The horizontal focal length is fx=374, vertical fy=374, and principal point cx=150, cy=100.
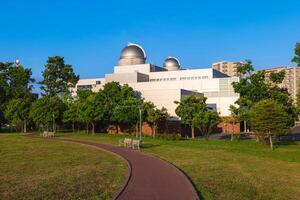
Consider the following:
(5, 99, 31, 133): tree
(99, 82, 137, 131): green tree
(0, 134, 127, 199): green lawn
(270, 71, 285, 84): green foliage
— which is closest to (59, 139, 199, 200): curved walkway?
(0, 134, 127, 199): green lawn

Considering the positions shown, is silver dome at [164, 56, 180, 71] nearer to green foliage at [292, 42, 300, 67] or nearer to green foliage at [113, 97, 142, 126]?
green foliage at [113, 97, 142, 126]

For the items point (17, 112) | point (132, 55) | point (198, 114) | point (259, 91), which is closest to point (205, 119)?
point (198, 114)

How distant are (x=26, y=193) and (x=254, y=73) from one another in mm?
33687

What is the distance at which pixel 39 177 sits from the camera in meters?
14.2

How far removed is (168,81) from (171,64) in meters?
27.1

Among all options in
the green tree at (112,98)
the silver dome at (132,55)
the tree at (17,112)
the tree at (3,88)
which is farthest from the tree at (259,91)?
the tree at (3,88)

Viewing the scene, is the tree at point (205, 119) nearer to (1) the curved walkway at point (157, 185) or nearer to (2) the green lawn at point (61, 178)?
(2) the green lawn at point (61, 178)

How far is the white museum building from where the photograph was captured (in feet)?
202

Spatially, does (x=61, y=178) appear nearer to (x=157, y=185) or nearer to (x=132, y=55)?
(x=157, y=185)

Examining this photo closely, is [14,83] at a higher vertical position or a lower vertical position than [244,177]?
higher

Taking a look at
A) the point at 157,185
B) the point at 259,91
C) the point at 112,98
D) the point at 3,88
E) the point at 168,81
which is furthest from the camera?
the point at 3,88

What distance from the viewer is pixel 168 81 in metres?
64.8

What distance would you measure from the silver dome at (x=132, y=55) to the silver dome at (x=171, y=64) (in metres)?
8.88

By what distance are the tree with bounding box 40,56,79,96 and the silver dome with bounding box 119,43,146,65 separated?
39.1 feet
